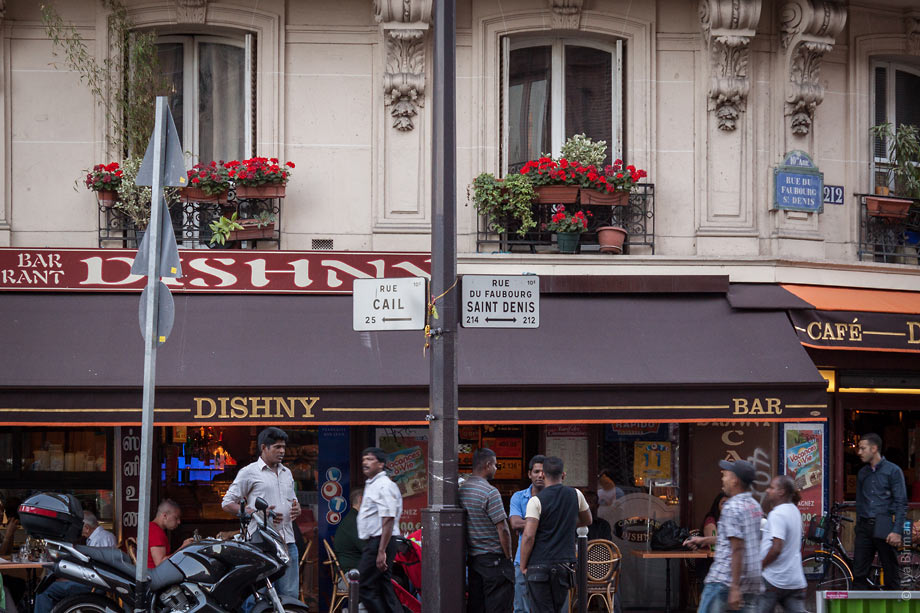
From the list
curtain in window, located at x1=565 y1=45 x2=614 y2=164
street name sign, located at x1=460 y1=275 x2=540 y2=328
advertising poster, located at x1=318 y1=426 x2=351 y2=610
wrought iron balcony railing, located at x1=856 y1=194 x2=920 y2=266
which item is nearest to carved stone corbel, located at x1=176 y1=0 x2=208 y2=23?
curtain in window, located at x1=565 y1=45 x2=614 y2=164

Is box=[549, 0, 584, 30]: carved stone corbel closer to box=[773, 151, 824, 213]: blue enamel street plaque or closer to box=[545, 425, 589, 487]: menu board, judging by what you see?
box=[773, 151, 824, 213]: blue enamel street plaque

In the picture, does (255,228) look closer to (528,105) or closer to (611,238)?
(528,105)

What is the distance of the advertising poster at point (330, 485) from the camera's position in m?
12.6

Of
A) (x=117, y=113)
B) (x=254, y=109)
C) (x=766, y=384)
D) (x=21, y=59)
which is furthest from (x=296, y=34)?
(x=766, y=384)

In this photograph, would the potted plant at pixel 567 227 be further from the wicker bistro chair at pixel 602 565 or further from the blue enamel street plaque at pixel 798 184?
the wicker bistro chair at pixel 602 565

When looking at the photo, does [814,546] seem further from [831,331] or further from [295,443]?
[295,443]

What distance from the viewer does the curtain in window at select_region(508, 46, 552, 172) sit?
511 inches

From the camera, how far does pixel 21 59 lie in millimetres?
12367

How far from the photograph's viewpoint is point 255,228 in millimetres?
12242

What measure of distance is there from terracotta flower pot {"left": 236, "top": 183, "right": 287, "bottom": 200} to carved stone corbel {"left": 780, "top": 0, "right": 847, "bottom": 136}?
18.7ft

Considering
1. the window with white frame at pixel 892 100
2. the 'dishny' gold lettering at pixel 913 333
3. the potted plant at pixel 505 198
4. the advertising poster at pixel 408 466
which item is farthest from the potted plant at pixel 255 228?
the window with white frame at pixel 892 100

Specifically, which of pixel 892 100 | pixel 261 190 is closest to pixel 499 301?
pixel 261 190

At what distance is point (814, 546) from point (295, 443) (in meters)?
5.80

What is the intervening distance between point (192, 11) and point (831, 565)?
358 inches
